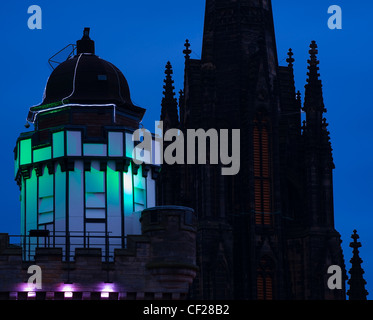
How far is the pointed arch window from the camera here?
102162 mm

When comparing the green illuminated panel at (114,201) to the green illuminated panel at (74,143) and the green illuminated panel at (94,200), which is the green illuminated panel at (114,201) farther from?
the green illuminated panel at (74,143)

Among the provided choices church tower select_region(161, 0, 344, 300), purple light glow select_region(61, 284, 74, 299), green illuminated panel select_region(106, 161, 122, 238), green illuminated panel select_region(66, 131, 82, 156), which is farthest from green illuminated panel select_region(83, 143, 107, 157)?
church tower select_region(161, 0, 344, 300)

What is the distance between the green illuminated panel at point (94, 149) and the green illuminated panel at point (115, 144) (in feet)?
0.59

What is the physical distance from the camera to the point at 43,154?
126ft

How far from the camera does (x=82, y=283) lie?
35.7m

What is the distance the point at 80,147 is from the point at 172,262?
421 centimetres

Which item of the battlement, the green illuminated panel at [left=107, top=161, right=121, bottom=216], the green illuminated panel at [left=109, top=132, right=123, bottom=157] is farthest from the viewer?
the green illuminated panel at [left=109, top=132, right=123, bottom=157]

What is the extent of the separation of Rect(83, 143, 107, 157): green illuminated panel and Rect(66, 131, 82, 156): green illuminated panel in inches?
6.3

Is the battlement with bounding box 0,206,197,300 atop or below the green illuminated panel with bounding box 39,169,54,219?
below

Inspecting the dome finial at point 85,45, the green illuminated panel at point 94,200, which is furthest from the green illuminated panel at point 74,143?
the dome finial at point 85,45

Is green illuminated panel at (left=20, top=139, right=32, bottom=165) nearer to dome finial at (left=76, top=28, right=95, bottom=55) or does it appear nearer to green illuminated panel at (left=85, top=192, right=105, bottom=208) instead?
green illuminated panel at (left=85, top=192, right=105, bottom=208)

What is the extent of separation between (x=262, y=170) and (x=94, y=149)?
212ft

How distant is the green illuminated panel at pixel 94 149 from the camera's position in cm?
3822
